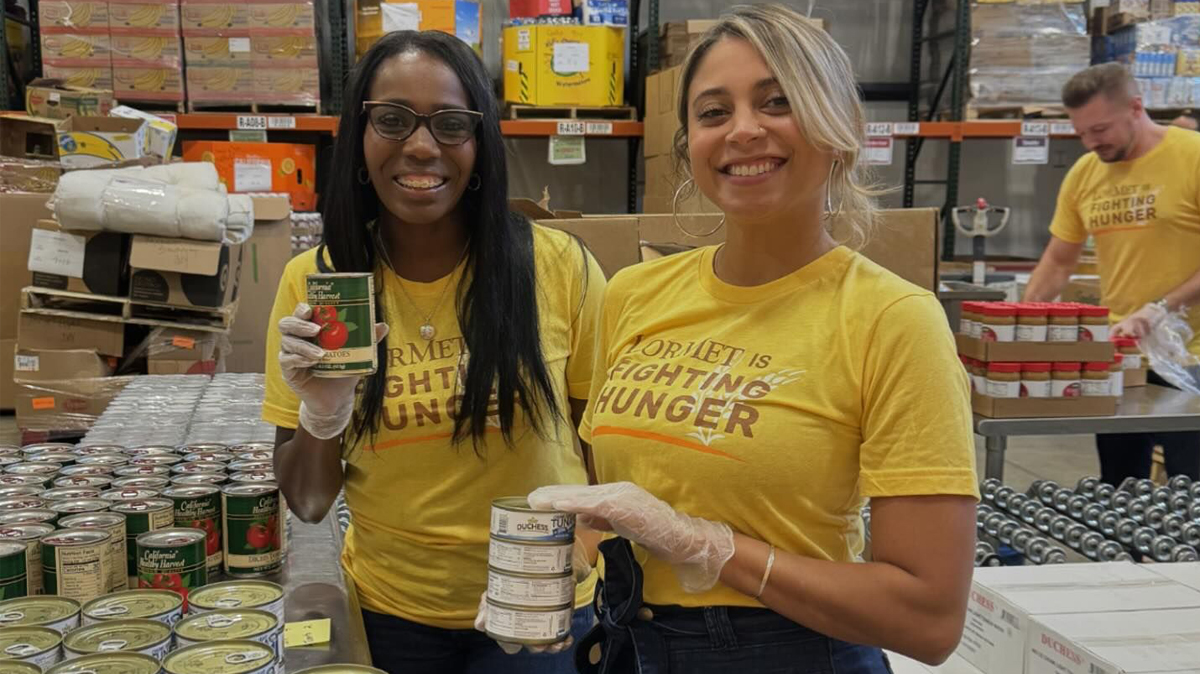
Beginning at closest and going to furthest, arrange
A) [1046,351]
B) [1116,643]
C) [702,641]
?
[702,641] < [1116,643] < [1046,351]

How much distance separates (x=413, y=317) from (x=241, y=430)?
3.06 ft

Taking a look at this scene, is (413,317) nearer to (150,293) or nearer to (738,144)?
(738,144)

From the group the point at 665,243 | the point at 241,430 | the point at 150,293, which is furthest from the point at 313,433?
the point at 150,293

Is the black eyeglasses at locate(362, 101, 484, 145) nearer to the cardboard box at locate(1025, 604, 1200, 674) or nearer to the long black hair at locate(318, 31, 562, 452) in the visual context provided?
the long black hair at locate(318, 31, 562, 452)

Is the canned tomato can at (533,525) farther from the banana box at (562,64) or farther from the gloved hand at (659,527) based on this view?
the banana box at (562,64)

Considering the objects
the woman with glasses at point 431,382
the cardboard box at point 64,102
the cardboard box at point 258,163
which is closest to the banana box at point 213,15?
the cardboard box at point 258,163

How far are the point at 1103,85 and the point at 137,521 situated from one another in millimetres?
3489

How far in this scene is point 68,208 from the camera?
12.5ft

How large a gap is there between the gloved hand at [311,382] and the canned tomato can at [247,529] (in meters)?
0.13

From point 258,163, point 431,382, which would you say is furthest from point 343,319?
point 258,163

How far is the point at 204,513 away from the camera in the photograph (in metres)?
1.52

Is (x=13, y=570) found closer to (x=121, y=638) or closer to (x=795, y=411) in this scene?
(x=121, y=638)

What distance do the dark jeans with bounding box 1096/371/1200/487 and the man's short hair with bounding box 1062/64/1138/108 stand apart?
1037mm

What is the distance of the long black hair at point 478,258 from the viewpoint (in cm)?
159
